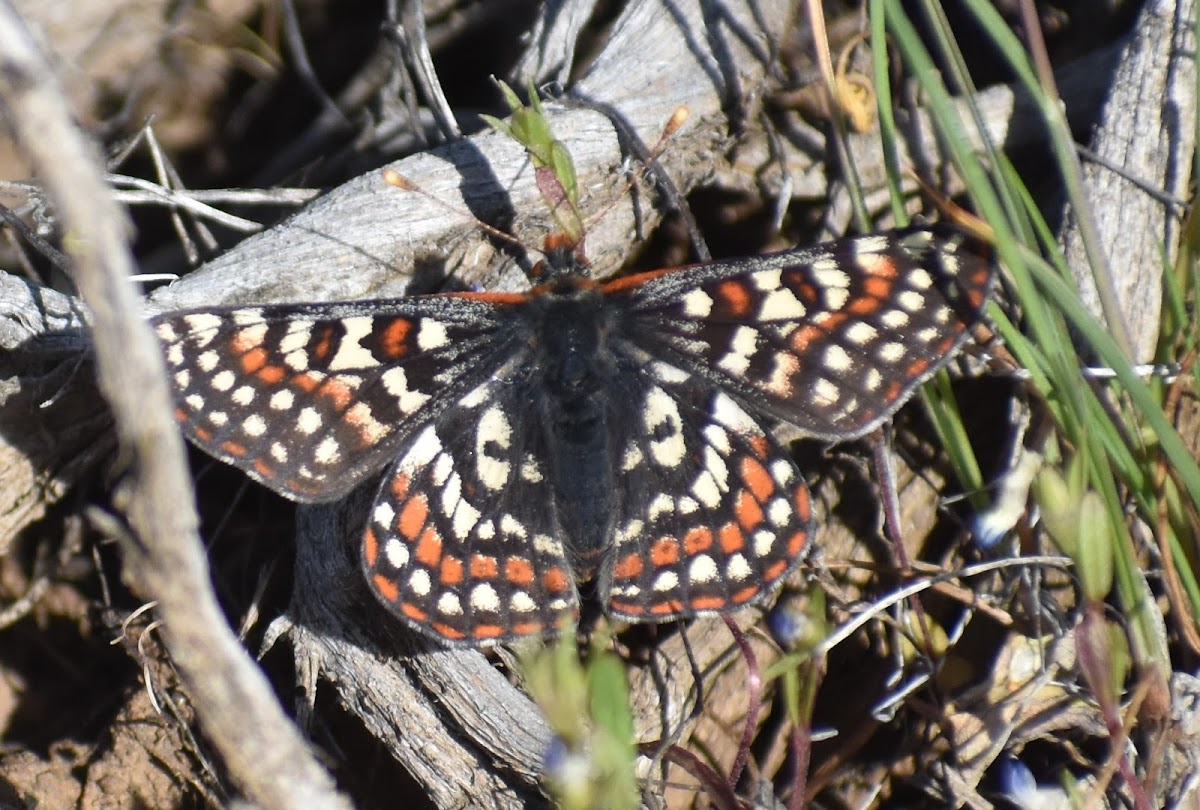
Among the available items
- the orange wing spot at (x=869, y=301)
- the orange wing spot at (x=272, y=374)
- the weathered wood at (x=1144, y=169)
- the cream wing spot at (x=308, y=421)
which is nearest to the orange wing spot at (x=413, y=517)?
the cream wing spot at (x=308, y=421)

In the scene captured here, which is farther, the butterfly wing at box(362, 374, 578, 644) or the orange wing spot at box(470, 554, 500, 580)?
the orange wing spot at box(470, 554, 500, 580)

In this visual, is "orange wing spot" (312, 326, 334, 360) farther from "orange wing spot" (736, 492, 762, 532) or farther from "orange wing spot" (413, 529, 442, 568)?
"orange wing spot" (736, 492, 762, 532)

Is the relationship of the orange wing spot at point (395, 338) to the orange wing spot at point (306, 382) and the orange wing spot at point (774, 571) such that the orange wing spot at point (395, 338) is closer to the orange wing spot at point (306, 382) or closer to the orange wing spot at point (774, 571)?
the orange wing spot at point (306, 382)

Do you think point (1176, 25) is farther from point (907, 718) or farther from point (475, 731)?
point (475, 731)

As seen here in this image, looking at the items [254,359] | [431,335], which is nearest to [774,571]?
[431,335]

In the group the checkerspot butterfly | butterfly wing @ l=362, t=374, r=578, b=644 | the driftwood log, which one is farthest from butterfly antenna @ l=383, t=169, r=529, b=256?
butterfly wing @ l=362, t=374, r=578, b=644
